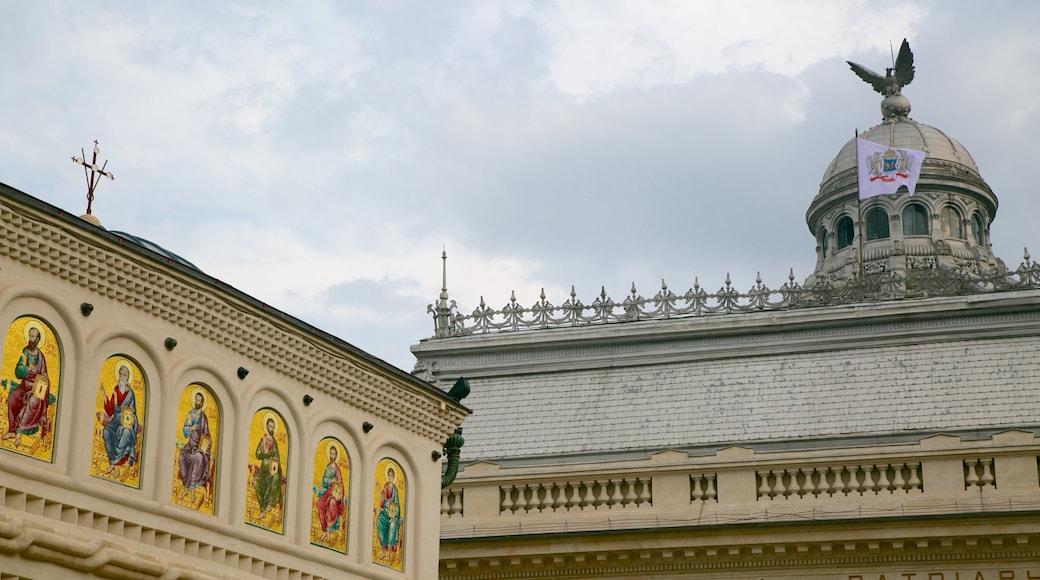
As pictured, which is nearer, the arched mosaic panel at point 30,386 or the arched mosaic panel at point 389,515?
the arched mosaic panel at point 30,386

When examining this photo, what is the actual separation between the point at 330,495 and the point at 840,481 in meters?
13.0

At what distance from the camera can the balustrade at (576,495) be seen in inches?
1379

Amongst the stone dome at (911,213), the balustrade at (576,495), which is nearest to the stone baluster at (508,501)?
the balustrade at (576,495)

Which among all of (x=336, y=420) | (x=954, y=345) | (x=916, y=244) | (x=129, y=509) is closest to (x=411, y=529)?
(x=336, y=420)

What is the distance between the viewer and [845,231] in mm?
61031

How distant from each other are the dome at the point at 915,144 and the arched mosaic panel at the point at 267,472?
1586 inches

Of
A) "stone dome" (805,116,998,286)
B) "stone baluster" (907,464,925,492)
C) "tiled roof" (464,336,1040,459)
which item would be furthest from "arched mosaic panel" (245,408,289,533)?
"stone dome" (805,116,998,286)

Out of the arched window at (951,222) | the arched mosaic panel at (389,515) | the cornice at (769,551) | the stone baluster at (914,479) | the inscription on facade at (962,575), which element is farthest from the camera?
the arched window at (951,222)

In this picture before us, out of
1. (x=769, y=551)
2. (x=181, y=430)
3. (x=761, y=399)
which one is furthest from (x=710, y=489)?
(x=181, y=430)

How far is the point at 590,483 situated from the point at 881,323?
32.2ft

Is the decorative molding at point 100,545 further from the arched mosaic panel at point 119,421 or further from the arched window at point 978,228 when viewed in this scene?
the arched window at point 978,228

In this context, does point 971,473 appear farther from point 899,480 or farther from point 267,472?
point 267,472

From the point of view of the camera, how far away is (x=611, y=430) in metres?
40.9

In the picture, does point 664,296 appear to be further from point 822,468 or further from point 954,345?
point 822,468
